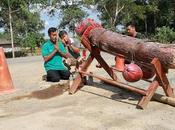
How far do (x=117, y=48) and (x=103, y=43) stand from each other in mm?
390

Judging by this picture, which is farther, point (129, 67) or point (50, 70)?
point (50, 70)

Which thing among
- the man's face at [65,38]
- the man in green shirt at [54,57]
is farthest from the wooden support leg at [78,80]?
the man's face at [65,38]

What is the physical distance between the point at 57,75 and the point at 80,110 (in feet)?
10.1

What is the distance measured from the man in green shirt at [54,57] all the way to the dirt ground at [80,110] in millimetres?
602

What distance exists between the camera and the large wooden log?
7621 millimetres

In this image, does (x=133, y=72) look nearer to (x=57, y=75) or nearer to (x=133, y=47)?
(x=133, y=47)

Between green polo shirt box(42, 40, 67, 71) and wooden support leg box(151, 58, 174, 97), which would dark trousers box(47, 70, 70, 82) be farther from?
wooden support leg box(151, 58, 174, 97)

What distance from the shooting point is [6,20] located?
5391 cm

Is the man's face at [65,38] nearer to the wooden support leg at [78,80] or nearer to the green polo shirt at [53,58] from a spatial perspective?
the green polo shirt at [53,58]

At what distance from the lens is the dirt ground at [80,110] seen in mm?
6820

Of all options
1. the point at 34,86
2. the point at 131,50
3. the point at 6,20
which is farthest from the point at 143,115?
the point at 6,20

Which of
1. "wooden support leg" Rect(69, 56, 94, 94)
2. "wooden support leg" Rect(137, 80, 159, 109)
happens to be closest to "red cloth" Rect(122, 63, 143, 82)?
"wooden support leg" Rect(137, 80, 159, 109)

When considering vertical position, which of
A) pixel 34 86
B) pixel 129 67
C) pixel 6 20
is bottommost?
pixel 6 20

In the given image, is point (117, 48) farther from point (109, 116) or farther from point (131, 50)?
point (109, 116)
